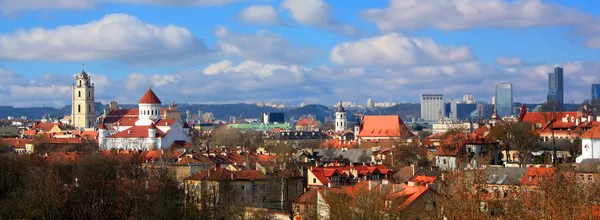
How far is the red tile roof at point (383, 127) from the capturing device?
13488 cm

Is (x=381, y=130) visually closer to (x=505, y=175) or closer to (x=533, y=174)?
(x=505, y=175)

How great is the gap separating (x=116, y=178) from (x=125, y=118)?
88.5 m

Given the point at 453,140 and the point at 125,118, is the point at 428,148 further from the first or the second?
the point at 125,118

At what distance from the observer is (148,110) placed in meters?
148

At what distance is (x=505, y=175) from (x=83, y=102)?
437 feet

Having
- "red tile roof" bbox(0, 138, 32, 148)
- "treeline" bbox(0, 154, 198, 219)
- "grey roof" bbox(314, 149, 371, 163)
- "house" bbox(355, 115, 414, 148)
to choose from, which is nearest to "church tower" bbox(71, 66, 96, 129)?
"red tile roof" bbox(0, 138, 32, 148)

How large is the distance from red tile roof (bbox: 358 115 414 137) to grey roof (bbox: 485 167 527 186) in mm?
72876

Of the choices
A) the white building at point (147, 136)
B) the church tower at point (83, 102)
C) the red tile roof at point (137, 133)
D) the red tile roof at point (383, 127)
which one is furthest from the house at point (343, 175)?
the church tower at point (83, 102)

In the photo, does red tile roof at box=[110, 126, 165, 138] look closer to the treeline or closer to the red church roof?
the red church roof

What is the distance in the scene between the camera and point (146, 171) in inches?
2916

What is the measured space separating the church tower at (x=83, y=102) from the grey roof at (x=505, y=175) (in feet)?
429

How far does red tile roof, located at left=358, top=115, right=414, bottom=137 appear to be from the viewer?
135 meters

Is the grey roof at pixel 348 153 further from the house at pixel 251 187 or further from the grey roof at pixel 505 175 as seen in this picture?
the grey roof at pixel 505 175

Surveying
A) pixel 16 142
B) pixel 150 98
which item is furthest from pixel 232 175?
pixel 150 98
